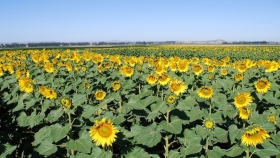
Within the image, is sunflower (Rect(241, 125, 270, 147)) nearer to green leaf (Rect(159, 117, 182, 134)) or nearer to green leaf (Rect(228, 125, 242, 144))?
green leaf (Rect(228, 125, 242, 144))

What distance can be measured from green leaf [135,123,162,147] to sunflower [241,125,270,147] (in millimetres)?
1035

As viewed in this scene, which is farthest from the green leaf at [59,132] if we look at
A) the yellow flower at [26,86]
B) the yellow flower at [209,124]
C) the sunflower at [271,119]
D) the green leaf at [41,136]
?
the sunflower at [271,119]

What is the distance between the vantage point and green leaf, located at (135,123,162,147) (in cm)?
323

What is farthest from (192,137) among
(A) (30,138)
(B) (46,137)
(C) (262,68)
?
(C) (262,68)

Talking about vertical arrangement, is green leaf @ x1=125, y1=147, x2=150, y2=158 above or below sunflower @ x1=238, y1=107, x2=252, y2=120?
below

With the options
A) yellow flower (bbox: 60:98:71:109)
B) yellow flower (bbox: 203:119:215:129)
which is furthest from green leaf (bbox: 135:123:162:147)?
yellow flower (bbox: 60:98:71:109)

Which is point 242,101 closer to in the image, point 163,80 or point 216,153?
point 216,153

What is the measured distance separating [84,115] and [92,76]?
381cm

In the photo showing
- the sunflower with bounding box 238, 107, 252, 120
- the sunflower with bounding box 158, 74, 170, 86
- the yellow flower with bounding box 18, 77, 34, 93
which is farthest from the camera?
the sunflower with bounding box 158, 74, 170, 86

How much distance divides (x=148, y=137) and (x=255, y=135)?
1231 mm

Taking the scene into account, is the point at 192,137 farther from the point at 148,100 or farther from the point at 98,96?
the point at 98,96

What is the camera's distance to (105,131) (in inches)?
96.5

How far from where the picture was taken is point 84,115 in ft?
10.8

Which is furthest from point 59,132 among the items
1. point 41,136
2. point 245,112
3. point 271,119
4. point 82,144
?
point 271,119
